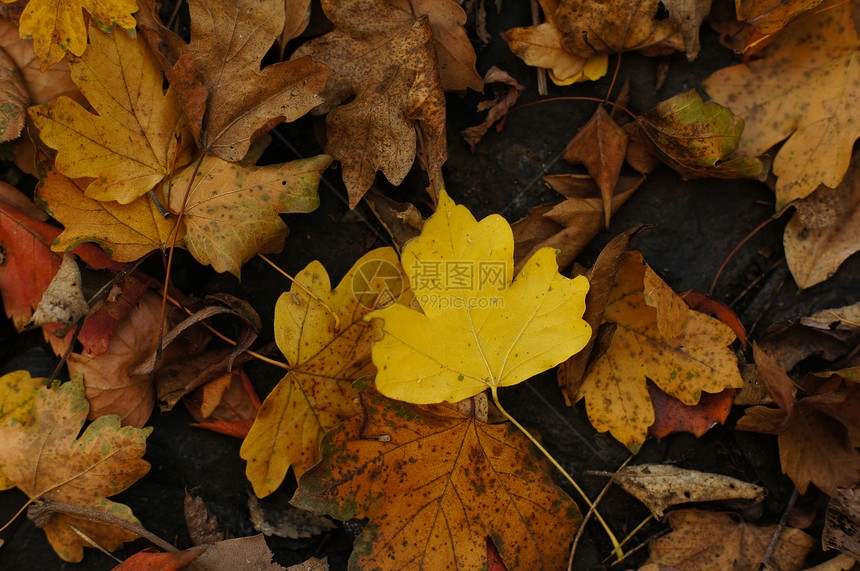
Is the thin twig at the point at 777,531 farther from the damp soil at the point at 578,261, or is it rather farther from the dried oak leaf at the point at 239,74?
the dried oak leaf at the point at 239,74

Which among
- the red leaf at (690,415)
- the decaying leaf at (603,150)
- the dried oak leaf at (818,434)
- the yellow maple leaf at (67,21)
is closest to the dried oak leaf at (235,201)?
the yellow maple leaf at (67,21)

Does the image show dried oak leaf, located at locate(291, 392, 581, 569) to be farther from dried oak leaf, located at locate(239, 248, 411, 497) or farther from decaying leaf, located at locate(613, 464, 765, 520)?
decaying leaf, located at locate(613, 464, 765, 520)

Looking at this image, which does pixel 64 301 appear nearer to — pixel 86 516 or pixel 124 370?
pixel 124 370

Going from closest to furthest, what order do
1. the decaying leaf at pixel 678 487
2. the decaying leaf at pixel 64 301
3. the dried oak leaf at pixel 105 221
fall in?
the decaying leaf at pixel 64 301 → the dried oak leaf at pixel 105 221 → the decaying leaf at pixel 678 487

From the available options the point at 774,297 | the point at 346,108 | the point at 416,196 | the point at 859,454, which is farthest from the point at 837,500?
the point at 346,108

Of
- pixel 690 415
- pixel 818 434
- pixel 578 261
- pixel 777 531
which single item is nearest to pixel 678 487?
pixel 690 415

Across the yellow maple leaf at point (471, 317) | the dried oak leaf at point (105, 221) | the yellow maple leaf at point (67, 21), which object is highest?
the yellow maple leaf at point (67, 21)

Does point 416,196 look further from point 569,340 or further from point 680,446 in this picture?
point 680,446
